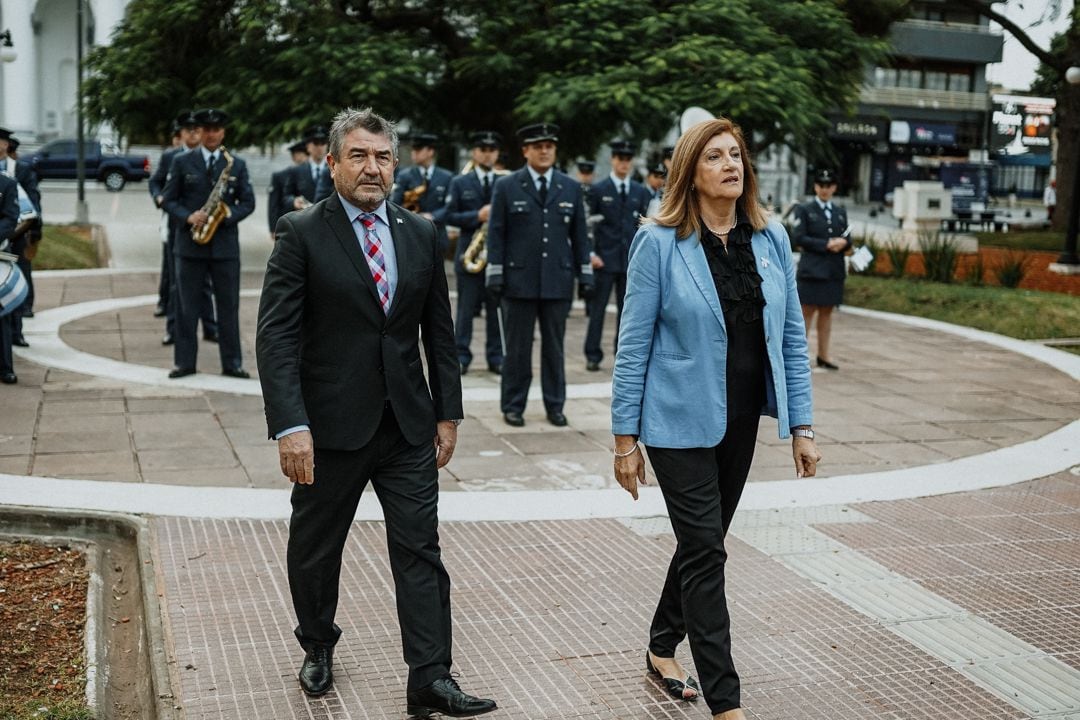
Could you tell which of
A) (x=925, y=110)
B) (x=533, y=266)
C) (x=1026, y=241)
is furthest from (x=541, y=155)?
(x=925, y=110)

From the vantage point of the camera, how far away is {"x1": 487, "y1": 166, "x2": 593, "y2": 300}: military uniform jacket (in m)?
9.09

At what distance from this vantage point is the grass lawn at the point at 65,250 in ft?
63.9

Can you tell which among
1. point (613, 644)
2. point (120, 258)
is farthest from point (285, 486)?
point (120, 258)

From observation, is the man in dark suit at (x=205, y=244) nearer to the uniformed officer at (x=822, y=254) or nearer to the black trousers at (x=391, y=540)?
the uniformed officer at (x=822, y=254)

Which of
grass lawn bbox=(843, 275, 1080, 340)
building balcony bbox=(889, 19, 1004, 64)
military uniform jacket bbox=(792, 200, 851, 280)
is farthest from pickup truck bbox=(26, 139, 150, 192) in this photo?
building balcony bbox=(889, 19, 1004, 64)

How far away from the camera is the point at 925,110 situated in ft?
214

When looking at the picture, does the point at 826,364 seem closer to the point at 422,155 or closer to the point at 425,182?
the point at 425,182

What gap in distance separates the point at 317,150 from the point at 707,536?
32.7 ft

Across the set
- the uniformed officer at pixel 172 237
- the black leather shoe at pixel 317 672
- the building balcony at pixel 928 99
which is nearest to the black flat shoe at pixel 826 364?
the uniformed officer at pixel 172 237

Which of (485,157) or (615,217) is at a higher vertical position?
(485,157)

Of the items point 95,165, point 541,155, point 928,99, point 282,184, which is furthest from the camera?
point 928,99

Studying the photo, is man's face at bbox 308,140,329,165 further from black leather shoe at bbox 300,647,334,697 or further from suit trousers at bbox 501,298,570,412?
black leather shoe at bbox 300,647,334,697

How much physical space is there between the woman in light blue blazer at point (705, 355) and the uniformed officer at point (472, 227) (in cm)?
710

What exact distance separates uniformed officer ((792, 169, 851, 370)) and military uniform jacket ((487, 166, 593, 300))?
3380 mm
